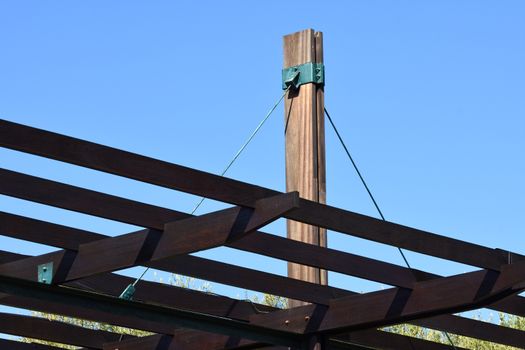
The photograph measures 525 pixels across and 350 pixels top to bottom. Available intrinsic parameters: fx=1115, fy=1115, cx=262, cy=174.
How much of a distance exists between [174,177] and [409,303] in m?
1.94

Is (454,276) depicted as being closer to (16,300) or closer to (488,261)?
(488,261)

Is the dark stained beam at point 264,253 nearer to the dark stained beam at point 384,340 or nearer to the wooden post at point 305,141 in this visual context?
the wooden post at point 305,141

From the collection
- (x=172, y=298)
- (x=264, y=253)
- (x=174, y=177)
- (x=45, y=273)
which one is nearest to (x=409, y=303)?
(x=264, y=253)

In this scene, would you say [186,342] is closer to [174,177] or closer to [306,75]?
[306,75]

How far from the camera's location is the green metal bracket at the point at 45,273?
6.36 m

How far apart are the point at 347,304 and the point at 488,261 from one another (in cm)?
95

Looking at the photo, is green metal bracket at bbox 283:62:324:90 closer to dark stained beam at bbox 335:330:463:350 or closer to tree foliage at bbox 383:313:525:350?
dark stained beam at bbox 335:330:463:350

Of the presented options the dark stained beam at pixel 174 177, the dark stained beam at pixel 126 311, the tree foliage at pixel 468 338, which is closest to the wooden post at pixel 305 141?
the dark stained beam at pixel 126 311

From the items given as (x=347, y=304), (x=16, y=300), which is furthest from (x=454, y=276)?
(x=16, y=300)

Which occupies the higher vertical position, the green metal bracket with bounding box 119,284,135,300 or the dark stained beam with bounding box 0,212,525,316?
the dark stained beam with bounding box 0,212,525,316

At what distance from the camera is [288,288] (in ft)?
24.7

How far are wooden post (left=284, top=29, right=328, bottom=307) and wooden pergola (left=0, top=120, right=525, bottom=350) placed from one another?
48 cm

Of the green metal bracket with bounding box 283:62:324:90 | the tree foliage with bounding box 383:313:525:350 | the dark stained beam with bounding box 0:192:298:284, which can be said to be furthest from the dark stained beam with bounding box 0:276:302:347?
the tree foliage with bounding box 383:313:525:350

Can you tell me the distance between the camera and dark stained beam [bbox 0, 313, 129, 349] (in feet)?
25.8
